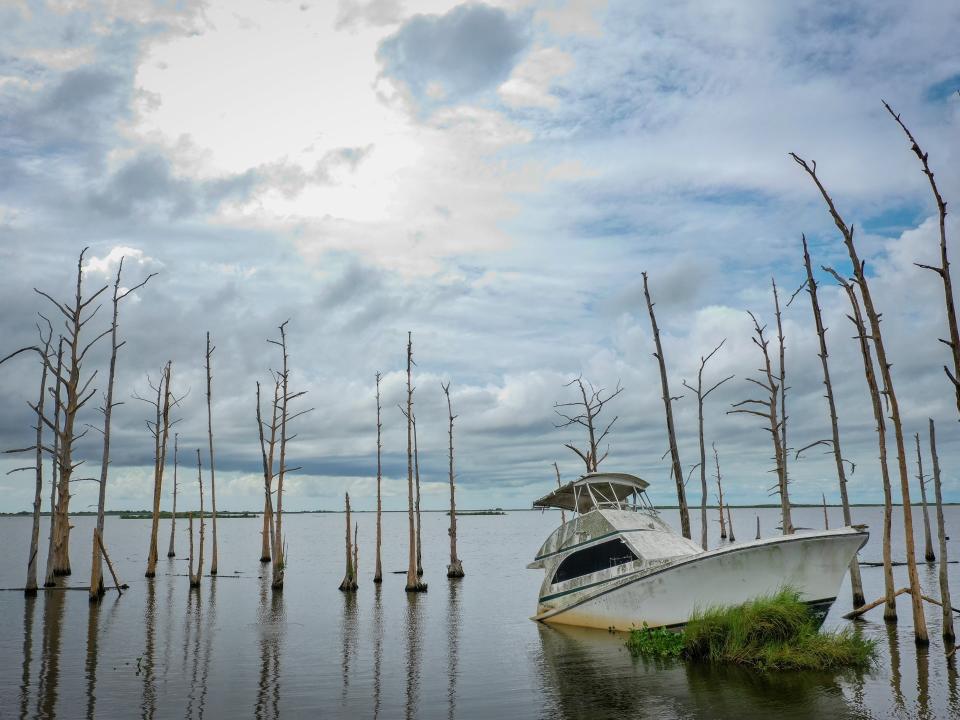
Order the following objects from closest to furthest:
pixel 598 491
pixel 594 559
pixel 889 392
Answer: pixel 889 392 < pixel 594 559 < pixel 598 491

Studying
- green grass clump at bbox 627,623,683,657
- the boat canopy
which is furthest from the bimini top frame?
green grass clump at bbox 627,623,683,657

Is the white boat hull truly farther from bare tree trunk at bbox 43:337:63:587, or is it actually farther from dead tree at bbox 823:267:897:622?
bare tree trunk at bbox 43:337:63:587

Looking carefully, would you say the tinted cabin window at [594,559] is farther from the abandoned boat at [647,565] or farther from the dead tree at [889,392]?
the dead tree at [889,392]

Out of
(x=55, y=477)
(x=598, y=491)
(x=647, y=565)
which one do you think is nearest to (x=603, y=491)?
(x=598, y=491)

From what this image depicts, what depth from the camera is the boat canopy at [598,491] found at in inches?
993

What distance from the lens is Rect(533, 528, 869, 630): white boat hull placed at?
18156 mm

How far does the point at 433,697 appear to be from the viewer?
15.5 m

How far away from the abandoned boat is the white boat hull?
0.02 metres

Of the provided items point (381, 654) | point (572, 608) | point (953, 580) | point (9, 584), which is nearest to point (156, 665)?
point (381, 654)

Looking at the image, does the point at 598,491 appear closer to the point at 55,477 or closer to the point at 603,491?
the point at 603,491

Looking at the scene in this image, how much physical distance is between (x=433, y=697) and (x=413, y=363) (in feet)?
78.0

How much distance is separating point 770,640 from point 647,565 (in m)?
4.09

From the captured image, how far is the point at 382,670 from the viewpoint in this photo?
60.8 feet

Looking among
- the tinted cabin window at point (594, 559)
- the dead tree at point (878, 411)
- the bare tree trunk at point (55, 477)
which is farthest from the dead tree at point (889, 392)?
the bare tree trunk at point (55, 477)
